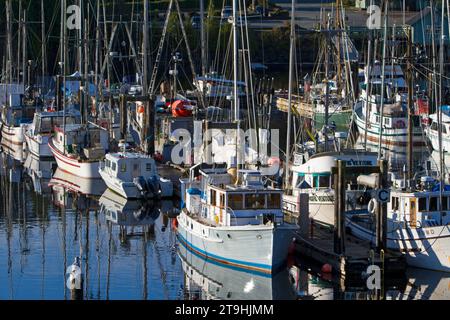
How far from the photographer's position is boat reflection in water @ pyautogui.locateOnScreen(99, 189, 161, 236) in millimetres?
45906

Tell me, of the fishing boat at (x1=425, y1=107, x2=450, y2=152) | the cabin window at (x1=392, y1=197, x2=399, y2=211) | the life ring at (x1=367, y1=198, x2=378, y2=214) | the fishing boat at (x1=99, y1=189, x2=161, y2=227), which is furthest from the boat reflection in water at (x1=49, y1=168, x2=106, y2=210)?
the fishing boat at (x1=425, y1=107, x2=450, y2=152)

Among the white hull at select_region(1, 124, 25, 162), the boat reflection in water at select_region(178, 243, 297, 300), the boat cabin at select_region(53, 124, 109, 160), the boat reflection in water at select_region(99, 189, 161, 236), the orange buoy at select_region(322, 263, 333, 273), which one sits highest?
the boat cabin at select_region(53, 124, 109, 160)

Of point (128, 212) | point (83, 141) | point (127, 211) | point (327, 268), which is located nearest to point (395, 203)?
point (327, 268)

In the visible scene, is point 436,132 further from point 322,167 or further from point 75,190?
point 322,167

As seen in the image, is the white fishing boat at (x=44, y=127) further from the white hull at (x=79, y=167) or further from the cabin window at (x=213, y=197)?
the cabin window at (x=213, y=197)

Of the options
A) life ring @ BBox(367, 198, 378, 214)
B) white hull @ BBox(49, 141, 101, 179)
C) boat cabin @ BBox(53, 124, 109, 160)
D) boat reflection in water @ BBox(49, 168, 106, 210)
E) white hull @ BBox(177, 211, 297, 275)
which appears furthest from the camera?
boat cabin @ BBox(53, 124, 109, 160)

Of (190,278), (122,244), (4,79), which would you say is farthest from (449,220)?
(4,79)

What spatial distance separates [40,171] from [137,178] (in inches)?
384

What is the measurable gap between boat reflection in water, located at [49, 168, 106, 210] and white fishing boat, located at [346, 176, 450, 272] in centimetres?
1359

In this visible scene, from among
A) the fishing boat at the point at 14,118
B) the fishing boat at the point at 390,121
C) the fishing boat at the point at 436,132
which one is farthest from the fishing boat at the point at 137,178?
the fishing boat at the point at 436,132

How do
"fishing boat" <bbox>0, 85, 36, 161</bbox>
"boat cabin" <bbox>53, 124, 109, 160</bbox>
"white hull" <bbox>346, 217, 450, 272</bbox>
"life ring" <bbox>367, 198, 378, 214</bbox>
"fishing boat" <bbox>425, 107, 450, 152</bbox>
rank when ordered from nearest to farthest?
"white hull" <bbox>346, 217, 450, 272</bbox> < "life ring" <bbox>367, 198, 378, 214</bbox> < "boat cabin" <bbox>53, 124, 109, 160</bbox> < "fishing boat" <bbox>425, 107, 450, 152</bbox> < "fishing boat" <bbox>0, 85, 36, 161</bbox>

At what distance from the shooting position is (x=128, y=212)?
4791 centimetres

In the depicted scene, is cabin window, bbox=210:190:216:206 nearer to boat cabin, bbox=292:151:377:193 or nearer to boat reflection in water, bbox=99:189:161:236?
boat cabin, bbox=292:151:377:193

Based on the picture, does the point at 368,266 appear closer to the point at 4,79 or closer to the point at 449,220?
the point at 449,220
